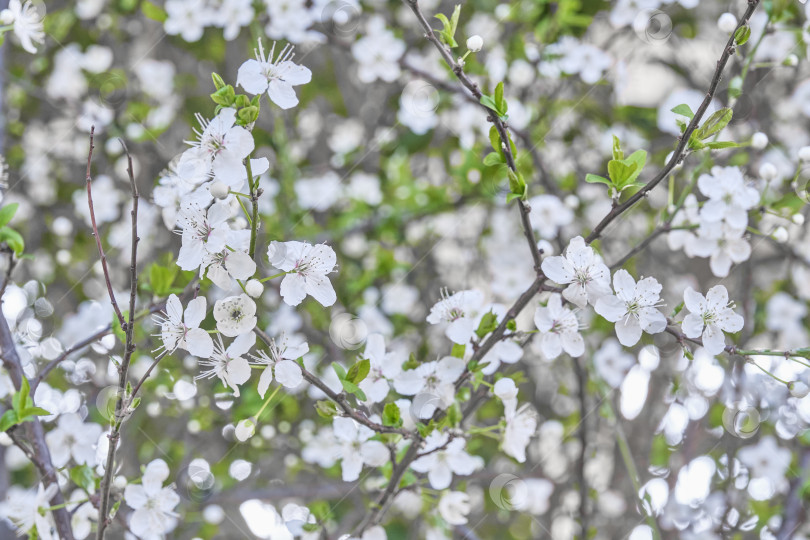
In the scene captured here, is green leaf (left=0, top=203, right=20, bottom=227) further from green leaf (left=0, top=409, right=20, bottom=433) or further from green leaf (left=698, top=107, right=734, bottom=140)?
green leaf (left=698, top=107, right=734, bottom=140)

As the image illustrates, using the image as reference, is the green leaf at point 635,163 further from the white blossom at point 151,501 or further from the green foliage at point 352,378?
the white blossom at point 151,501

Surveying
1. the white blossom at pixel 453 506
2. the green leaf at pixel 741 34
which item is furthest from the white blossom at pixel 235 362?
the green leaf at pixel 741 34

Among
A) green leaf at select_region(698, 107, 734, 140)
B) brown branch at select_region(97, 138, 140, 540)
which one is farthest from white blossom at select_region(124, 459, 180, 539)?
green leaf at select_region(698, 107, 734, 140)

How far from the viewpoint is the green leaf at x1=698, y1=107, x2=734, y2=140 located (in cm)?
79

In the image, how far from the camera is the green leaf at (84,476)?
35.8 inches

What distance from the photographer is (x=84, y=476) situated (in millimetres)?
927

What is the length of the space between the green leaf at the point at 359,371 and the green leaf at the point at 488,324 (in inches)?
6.1

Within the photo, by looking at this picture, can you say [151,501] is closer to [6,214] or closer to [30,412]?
[30,412]

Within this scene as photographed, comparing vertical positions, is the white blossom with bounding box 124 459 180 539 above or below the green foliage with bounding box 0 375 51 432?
below

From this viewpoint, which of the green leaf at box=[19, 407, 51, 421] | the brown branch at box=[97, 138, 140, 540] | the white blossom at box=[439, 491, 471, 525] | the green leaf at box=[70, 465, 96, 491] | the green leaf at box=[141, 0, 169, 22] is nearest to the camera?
the brown branch at box=[97, 138, 140, 540]

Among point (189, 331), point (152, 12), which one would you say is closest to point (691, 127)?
point (189, 331)

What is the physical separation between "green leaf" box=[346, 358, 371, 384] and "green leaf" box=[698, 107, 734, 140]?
0.44 meters

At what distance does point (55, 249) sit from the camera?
1.93 m

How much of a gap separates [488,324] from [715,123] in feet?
1.10
